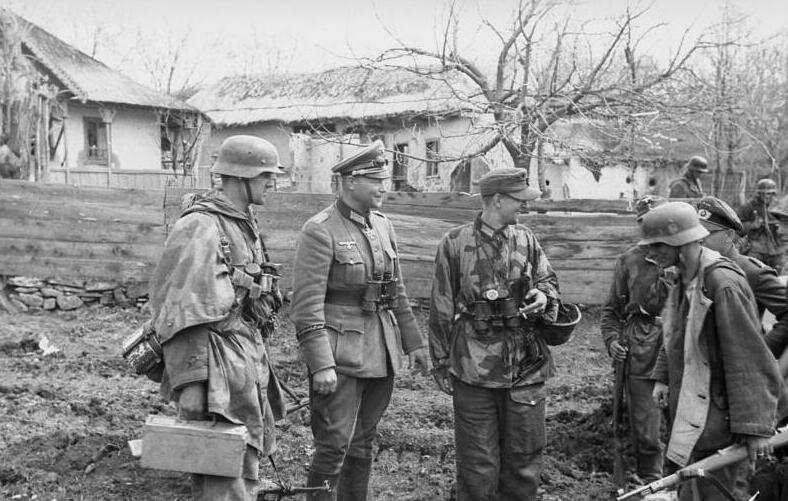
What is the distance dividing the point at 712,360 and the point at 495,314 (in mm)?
1288

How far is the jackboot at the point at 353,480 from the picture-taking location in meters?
4.51

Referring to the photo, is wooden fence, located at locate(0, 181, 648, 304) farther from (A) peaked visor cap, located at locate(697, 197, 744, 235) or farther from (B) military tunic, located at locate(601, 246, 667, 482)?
(A) peaked visor cap, located at locate(697, 197, 744, 235)

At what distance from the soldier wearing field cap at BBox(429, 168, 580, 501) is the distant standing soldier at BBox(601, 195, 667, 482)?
35.6 inches

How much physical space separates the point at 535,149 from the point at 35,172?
41.6 feet

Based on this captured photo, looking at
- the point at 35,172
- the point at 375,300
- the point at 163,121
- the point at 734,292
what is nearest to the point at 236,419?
the point at 375,300

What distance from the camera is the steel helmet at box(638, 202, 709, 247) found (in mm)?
3617

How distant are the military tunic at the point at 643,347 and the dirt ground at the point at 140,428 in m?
0.39

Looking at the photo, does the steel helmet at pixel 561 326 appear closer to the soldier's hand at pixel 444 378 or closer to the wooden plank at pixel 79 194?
the soldier's hand at pixel 444 378

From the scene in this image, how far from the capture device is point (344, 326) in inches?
173

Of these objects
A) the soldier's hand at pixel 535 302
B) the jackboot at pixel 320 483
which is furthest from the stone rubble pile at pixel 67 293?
the soldier's hand at pixel 535 302

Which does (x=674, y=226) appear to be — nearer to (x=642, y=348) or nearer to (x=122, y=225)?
(x=642, y=348)

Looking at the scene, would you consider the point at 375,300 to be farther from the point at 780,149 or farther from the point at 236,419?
the point at 780,149

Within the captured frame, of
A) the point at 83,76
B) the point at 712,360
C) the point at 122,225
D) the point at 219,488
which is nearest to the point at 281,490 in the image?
the point at 219,488

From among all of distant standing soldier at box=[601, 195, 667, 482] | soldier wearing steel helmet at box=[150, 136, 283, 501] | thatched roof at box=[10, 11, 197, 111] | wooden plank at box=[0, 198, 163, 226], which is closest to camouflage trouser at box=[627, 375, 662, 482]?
distant standing soldier at box=[601, 195, 667, 482]
